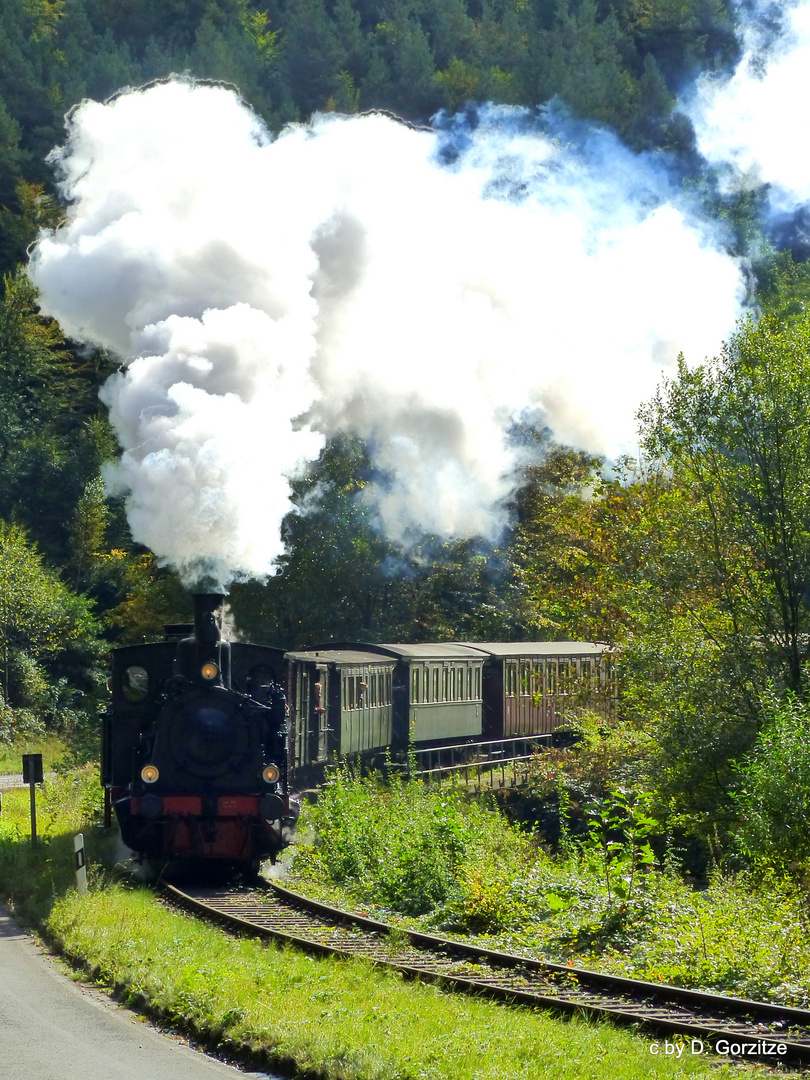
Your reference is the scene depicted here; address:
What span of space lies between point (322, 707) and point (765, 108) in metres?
37.7

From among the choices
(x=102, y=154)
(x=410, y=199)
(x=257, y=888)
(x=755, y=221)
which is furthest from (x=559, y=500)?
(x=755, y=221)

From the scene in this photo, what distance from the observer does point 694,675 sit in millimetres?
22750

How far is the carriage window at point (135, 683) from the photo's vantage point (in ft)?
52.3

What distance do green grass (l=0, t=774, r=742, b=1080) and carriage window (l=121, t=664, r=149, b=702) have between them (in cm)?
339

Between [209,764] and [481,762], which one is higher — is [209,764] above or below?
above

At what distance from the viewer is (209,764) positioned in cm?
1503

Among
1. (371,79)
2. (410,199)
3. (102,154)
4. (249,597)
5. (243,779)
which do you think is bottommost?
(243,779)

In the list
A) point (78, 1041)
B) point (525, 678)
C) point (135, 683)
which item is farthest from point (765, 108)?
point (78, 1041)

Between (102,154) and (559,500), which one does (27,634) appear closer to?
(559,500)

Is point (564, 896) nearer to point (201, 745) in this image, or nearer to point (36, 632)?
point (201, 745)

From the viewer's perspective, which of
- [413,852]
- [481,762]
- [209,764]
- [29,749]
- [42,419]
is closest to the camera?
[209,764]

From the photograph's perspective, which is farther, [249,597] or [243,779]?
[249,597]

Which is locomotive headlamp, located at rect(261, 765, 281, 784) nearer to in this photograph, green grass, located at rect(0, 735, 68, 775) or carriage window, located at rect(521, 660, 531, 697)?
carriage window, located at rect(521, 660, 531, 697)

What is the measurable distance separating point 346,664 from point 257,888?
873cm
